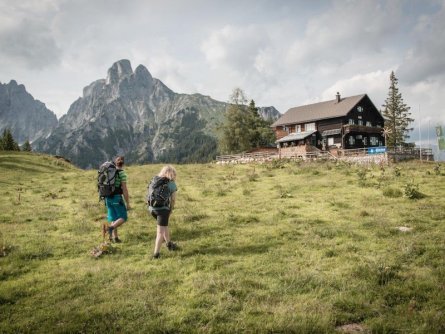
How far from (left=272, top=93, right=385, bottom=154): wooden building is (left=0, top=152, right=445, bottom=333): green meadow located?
4982 centimetres

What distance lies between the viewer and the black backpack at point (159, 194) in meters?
10.6

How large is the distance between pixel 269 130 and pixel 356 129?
70.2ft

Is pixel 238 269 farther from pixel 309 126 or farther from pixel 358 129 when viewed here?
pixel 309 126

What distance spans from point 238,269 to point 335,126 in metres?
63.0

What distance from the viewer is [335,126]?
222ft

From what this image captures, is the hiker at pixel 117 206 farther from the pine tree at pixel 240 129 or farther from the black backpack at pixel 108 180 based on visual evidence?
the pine tree at pixel 240 129

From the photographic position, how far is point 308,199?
19406mm

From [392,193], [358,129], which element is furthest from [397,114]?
[392,193]

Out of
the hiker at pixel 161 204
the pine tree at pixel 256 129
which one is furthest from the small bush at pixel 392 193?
the pine tree at pixel 256 129

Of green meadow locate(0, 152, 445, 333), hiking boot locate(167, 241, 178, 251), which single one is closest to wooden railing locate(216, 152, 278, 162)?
green meadow locate(0, 152, 445, 333)

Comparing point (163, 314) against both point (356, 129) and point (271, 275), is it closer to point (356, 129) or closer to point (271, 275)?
point (271, 275)

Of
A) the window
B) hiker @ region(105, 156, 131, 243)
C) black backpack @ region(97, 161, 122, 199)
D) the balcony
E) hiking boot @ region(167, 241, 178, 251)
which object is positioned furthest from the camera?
the window

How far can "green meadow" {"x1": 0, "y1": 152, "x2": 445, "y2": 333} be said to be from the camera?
6712 millimetres

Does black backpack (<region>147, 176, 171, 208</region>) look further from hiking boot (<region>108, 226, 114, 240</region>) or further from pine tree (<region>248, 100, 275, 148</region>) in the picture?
pine tree (<region>248, 100, 275, 148</region>)
